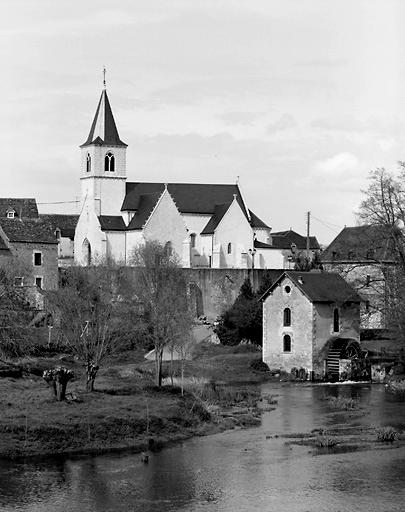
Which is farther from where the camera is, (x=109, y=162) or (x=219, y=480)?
(x=109, y=162)

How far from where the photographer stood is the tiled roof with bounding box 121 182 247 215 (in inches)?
4053

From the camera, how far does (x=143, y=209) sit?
10100 centimetres

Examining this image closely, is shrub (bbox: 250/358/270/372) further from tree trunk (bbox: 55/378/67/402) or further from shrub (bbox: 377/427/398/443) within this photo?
shrub (bbox: 377/427/398/443)

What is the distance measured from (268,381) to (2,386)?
19.0m

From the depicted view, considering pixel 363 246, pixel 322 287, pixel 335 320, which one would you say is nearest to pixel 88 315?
pixel 322 287

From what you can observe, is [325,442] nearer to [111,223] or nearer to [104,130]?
[111,223]

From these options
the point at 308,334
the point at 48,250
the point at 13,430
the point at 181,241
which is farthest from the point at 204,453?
the point at 181,241

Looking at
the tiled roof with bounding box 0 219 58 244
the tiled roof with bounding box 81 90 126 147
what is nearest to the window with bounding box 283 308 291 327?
the tiled roof with bounding box 0 219 58 244

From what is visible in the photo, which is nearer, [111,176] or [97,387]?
[97,387]

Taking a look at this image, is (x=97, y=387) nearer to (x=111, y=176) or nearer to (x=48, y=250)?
(x=48, y=250)

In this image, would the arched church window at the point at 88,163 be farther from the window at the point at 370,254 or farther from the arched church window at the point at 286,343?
the arched church window at the point at 286,343

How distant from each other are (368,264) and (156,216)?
3555 centimetres

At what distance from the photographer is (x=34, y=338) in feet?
212

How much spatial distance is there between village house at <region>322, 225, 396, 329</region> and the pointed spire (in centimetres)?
2670
